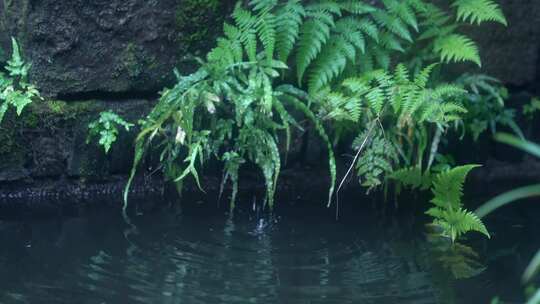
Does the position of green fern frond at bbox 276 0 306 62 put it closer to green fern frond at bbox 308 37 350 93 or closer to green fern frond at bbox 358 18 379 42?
green fern frond at bbox 308 37 350 93

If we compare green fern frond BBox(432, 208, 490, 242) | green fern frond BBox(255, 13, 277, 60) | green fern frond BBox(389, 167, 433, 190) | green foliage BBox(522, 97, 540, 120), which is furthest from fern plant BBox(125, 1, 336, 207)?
green foliage BBox(522, 97, 540, 120)

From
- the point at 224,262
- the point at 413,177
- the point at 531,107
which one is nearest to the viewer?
the point at 224,262

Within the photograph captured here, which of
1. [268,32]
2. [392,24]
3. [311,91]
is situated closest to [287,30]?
[268,32]

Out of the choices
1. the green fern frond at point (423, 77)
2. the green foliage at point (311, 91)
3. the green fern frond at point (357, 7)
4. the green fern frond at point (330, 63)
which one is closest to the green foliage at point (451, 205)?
the green foliage at point (311, 91)

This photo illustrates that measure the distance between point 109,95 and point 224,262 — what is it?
1.35 metres

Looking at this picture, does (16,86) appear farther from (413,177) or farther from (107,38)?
(413,177)

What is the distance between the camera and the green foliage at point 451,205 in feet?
13.3

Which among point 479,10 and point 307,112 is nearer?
point 307,112

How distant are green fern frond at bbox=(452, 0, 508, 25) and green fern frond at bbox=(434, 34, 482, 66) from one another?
0.38 feet

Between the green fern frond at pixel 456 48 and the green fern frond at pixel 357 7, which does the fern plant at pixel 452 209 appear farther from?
the green fern frond at pixel 357 7

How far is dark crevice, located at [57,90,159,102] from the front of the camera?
455 cm

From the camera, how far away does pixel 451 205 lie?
4.14m

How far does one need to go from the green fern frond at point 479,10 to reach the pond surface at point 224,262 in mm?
1212

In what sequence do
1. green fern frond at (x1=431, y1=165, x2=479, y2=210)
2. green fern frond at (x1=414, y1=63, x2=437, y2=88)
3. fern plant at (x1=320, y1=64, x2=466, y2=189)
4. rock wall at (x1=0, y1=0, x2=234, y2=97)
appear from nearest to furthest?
1. green fern frond at (x1=431, y1=165, x2=479, y2=210)
2. fern plant at (x1=320, y1=64, x2=466, y2=189)
3. green fern frond at (x1=414, y1=63, x2=437, y2=88)
4. rock wall at (x1=0, y1=0, x2=234, y2=97)
